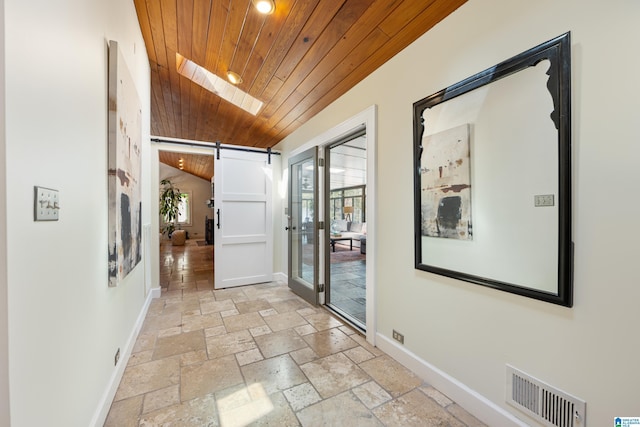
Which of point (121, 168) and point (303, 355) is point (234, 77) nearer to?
point (121, 168)

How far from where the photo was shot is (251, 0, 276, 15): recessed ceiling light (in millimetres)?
1707

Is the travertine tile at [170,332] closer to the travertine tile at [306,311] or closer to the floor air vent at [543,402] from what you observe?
the travertine tile at [306,311]

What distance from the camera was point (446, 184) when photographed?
5.43ft

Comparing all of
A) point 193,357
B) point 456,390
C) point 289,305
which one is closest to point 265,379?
point 193,357

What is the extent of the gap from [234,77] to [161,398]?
2845 mm

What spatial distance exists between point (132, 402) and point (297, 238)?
2497mm

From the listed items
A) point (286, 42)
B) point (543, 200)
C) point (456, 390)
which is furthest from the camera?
point (286, 42)

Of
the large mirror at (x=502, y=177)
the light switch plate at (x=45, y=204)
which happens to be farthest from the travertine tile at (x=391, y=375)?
the light switch plate at (x=45, y=204)

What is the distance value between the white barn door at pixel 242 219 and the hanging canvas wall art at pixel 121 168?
1.74 metres

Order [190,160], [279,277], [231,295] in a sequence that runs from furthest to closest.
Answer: [190,160], [279,277], [231,295]

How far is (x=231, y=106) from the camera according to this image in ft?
11.4

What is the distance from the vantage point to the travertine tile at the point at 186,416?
1449 mm

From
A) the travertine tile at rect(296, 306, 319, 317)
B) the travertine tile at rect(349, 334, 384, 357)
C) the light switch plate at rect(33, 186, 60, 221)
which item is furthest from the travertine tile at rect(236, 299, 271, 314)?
the light switch plate at rect(33, 186, 60, 221)

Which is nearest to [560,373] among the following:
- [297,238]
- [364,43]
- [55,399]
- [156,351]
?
[55,399]
